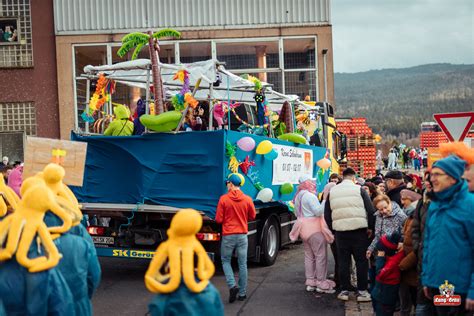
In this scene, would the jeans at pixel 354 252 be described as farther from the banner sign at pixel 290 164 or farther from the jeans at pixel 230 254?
the banner sign at pixel 290 164

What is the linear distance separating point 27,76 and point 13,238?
2181 cm

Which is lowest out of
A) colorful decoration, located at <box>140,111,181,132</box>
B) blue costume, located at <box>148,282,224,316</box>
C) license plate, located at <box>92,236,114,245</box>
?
license plate, located at <box>92,236,114,245</box>

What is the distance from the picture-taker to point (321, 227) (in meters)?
10.2

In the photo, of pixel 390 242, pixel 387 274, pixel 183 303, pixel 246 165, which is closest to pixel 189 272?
pixel 183 303

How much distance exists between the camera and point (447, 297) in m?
5.39

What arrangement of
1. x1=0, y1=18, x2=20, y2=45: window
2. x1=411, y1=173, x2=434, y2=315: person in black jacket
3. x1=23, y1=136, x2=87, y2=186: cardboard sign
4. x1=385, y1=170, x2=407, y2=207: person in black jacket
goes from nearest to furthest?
x1=411, y1=173, x2=434, y2=315: person in black jacket, x1=23, y1=136, x2=87, y2=186: cardboard sign, x1=385, y1=170, x2=407, y2=207: person in black jacket, x1=0, y1=18, x2=20, y2=45: window

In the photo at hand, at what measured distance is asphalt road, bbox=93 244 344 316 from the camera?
29.6 ft

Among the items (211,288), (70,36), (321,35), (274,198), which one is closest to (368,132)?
(321,35)

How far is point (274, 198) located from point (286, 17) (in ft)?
48.2

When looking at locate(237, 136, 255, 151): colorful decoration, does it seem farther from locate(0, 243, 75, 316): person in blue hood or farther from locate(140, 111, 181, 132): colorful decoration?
locate(0, 243, 75, 316): person in blue hood

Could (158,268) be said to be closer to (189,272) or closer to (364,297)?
(189,272)

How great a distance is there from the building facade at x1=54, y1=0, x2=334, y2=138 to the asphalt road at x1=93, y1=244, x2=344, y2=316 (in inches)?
554

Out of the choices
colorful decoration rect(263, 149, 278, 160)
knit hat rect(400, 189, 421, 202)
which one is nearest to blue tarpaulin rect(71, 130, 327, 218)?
colorful decoration rect(263, 149, 278, 160)

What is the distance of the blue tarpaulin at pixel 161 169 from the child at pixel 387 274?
3.63m
